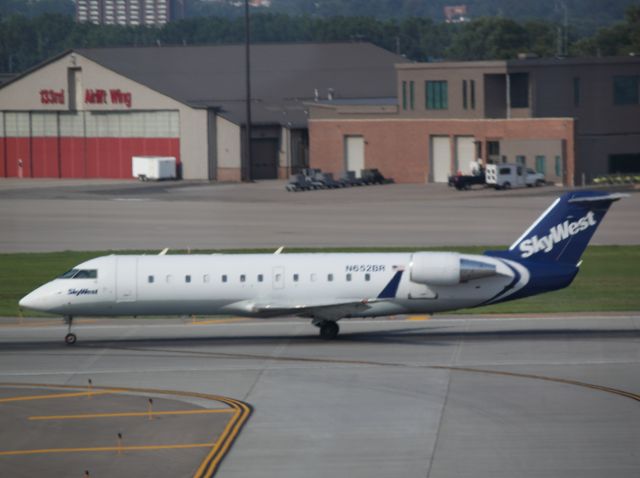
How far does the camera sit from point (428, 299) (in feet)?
132

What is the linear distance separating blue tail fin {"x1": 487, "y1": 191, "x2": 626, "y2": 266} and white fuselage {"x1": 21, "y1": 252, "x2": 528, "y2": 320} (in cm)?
77

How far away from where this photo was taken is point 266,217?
87000 mm

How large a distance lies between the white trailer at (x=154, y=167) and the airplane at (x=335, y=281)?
84.6 meters

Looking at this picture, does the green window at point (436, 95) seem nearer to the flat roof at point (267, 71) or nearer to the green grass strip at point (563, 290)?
the flat roof at point (267, 71)

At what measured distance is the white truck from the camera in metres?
106

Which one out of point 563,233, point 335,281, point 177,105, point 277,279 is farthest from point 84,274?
point 177,105

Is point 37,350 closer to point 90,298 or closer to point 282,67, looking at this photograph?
point 90,298

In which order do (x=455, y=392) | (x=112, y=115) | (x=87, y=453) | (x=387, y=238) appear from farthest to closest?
(x=112, y=115), (x=387, y=238), (x=455, y=392), (x=87, y=453)

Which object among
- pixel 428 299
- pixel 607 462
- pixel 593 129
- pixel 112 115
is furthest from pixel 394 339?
pixel 112 115

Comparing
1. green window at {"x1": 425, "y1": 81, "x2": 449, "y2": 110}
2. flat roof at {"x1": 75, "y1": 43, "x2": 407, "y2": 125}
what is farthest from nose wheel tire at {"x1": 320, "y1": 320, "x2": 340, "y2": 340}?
flat roof at {"x1": 75, "y1": 43, "x2": 407, "y2": 125}

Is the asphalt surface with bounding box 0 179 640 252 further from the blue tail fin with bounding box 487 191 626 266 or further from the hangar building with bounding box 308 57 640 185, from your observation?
the blue tail fin with bounding box 487 191 626 266

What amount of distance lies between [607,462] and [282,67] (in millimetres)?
119397

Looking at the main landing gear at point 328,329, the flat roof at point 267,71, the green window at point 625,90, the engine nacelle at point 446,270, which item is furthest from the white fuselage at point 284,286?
the flat roof at point 267,71

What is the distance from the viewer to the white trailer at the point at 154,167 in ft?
411
